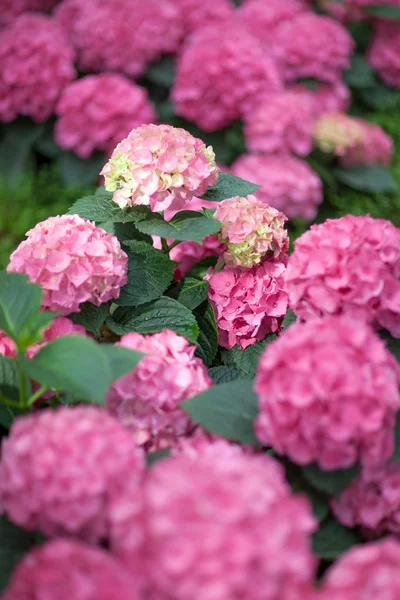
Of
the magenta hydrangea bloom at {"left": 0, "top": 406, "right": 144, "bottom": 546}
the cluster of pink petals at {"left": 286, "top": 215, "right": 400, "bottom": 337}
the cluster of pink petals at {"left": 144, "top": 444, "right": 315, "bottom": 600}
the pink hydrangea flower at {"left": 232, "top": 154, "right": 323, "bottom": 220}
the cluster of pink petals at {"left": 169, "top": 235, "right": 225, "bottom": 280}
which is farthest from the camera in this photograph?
the pink hydrangea flower at {"left": 232, "top": 154, "right": 323, "bottom": 220}

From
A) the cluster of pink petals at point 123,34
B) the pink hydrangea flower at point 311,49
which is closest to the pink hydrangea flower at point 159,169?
the cluster of pink petals at point 123,34

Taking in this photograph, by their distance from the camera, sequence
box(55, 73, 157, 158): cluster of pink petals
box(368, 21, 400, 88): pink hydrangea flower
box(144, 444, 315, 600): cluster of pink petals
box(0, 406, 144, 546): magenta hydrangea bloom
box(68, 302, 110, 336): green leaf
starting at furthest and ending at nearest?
1. box(368, 21, 400, 88): pink hydrangea flower
2. box(55, 73, 157, 158): cluster of pink petals
3. box(68, 302, 110, 336): green leaf
4. box(0, 406, 144, 546): magenta hydrangea bloom
5. box(144, 444, 315, 600): cluster of pink petals

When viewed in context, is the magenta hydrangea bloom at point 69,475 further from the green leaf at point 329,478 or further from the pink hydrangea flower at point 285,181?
the pink hydrangea flower at point 285,181

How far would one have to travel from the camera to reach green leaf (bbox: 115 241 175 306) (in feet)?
3.47

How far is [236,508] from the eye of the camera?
551 mm

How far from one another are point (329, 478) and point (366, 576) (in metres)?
0.18

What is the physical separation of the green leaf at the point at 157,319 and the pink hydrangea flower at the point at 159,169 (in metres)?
0.15

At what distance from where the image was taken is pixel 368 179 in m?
2.54

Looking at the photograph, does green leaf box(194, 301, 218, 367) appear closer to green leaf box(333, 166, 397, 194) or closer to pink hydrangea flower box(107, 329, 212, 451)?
pink hydrangea flower box(107, 329, 212, 451)

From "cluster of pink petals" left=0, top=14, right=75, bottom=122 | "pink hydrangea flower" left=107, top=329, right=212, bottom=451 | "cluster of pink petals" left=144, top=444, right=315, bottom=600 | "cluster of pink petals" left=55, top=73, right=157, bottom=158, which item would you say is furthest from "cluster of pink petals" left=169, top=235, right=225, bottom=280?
"cluster of pink petals" left=0, top=14, right=75, bottom=122

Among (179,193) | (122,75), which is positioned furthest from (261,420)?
(122,75)

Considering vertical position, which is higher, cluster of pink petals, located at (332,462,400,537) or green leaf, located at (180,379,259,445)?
green leaf, located at (180,379,259,445)

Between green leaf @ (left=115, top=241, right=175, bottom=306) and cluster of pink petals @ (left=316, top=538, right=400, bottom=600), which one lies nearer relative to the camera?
cluster of pink petals @ (left=316, top=538, right=400, bottom=600)

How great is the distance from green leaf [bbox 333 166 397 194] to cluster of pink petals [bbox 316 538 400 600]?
2.07 metres
